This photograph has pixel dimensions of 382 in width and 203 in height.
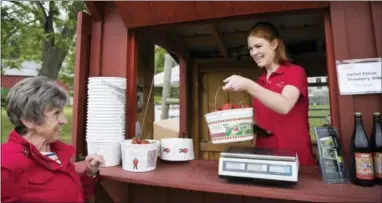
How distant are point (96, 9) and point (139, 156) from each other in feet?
3.59

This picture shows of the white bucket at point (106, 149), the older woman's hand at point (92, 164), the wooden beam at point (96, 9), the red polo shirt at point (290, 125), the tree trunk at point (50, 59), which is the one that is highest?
the tree trunk at point (50, 59)

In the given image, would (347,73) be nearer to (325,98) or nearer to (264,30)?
(264,30)

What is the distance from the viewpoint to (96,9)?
182 centimetres

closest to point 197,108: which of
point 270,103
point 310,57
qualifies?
point 310,57

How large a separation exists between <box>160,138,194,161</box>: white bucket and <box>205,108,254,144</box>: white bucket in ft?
1.24

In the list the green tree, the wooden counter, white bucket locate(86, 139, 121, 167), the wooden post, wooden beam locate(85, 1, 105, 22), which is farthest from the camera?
the green tree

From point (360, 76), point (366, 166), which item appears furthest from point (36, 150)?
point (360, 76)

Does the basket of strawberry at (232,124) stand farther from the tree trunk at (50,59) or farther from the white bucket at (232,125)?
the tree trunk at (50,59)

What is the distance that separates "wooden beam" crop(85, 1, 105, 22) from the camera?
177cm

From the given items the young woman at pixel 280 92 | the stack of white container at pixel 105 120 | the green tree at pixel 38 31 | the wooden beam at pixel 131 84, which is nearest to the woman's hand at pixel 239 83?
the young woman at pixel 280 92

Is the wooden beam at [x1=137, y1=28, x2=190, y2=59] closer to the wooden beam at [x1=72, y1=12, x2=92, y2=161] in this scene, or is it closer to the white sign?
the wooden beam at [x1=72, y1=12, x2=92, y2=161]

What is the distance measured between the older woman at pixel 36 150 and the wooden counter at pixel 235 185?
0.86 feet

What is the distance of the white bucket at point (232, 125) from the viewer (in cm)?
124

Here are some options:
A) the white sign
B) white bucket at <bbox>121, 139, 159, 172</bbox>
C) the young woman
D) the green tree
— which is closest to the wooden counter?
white bucket at <bbox>121, 139, 159, 172</bbox>
